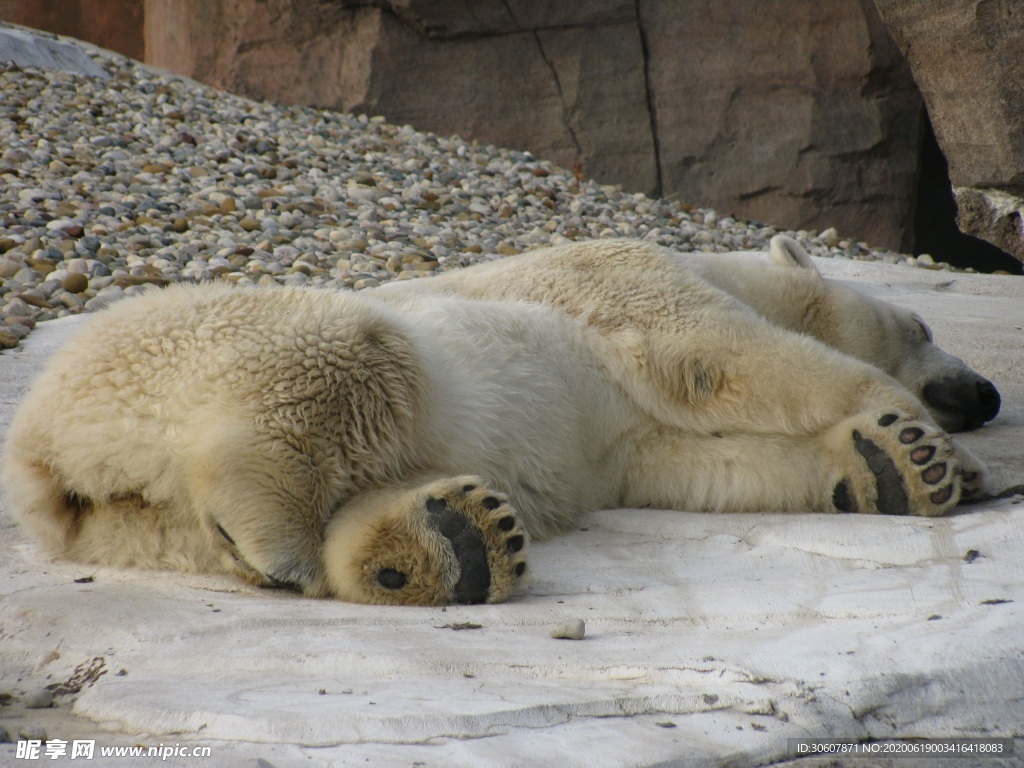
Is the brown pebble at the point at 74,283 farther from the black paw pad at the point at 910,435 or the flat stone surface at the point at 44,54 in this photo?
the flat stone surface at the point at 44,54

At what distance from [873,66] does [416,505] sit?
8.79 meters

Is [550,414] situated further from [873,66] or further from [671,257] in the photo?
[873,66]

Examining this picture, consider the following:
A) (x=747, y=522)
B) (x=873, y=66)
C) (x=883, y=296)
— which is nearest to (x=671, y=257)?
(x=747, y=522)

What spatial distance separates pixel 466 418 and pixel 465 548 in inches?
22.9

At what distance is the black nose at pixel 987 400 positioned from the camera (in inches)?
146

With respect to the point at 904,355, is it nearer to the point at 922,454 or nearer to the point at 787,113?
the point at 922,454

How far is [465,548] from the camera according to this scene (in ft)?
7.04

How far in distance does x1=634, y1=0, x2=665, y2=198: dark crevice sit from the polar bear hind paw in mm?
7704

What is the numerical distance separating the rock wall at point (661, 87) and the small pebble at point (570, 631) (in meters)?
→ 8.66

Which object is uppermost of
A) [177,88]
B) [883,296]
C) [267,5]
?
[267,5]

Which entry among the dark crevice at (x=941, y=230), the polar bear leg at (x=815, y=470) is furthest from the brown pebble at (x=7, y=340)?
the dark crevice at (x=941, y=230)

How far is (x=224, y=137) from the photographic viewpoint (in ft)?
29.0

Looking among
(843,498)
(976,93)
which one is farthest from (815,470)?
(976,93)

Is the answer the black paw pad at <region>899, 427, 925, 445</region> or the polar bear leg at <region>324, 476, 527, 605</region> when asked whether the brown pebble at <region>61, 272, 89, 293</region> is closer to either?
the polar bear leg at <region>324, 476, 527, 605</region>
